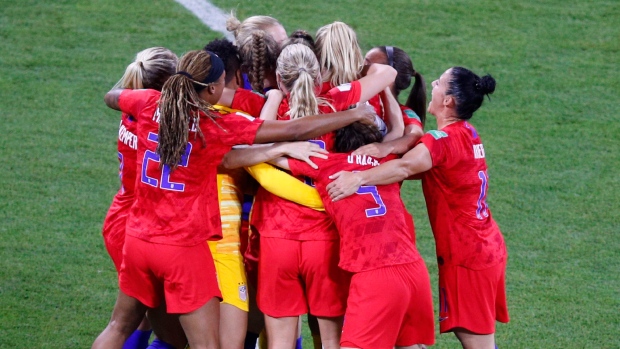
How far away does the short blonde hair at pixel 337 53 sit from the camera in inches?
193

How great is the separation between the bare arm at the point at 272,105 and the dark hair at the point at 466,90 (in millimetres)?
848

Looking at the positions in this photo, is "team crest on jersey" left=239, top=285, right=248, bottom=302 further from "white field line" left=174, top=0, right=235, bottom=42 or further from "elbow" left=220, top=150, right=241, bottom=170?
"white field line" left=174, top=0, right=235, bottom=42

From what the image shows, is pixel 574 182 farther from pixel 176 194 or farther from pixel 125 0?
pixel 125 0

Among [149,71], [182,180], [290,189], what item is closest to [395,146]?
[290,189]

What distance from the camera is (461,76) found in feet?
16.1

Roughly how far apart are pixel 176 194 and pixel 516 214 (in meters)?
3.83

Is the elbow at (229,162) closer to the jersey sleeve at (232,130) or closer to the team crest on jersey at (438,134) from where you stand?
the jersey sleeve at (232,130)

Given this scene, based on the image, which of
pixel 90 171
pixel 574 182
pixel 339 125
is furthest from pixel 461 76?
pixel 90 171

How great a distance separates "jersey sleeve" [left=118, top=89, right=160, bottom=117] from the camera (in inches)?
184

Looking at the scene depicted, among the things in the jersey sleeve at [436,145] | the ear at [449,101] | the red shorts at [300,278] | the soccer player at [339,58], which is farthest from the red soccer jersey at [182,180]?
the ear at [449,101]

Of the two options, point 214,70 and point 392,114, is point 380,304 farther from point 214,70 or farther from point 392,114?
point 214,70

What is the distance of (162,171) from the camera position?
4.51m

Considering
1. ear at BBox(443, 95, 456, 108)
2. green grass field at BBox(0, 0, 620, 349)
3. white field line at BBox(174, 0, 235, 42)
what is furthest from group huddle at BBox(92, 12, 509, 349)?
white field line at BBox(174, 0, 235, 42)

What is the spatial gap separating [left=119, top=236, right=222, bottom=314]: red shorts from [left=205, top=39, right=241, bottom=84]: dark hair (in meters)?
0.90
